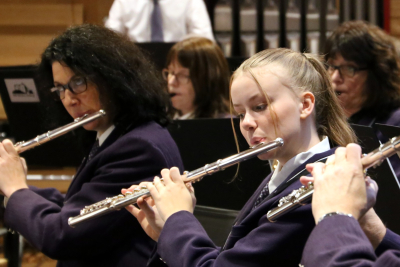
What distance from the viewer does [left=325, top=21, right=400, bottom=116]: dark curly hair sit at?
2.19m

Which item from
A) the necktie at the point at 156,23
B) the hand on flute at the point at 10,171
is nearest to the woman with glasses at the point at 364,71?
the hand on flute at the point at 10,171

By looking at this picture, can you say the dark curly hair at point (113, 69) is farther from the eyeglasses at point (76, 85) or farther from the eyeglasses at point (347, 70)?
the eyeglasses at point (347, 70)

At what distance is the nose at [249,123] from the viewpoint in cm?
122

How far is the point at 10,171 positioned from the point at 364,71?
1.38 m

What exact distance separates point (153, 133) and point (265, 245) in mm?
706

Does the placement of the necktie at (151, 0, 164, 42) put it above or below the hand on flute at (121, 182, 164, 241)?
below

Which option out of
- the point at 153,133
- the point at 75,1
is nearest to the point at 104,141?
the point at 153,133

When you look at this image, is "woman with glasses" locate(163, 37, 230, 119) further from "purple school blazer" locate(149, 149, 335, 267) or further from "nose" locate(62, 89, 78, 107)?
"purple school blazer" locate(149, 149, 335, 267)

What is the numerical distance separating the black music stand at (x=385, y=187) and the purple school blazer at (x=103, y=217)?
585 millimetres

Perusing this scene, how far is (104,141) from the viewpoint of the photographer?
1.75 meters

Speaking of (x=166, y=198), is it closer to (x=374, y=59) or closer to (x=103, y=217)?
(x=103, y=217)

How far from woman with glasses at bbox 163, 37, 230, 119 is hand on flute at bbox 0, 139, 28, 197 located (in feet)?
3.53

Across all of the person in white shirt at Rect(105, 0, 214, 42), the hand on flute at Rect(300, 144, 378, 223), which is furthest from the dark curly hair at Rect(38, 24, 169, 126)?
the person in white shirt at Rect(105, 0, 214, 42)

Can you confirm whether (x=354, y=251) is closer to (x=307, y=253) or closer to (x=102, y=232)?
(x=307, y=253)
